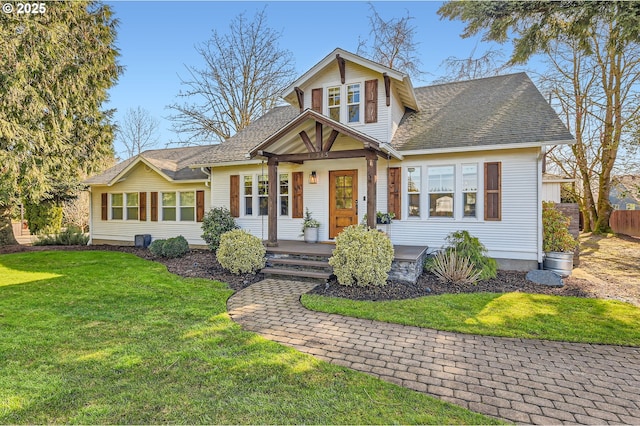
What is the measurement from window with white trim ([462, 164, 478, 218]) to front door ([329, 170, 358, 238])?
10.2ft

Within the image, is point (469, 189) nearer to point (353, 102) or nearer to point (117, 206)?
point (353, 102)

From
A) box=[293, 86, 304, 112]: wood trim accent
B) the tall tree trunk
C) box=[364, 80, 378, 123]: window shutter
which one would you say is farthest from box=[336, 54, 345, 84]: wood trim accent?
the tall tree trunk

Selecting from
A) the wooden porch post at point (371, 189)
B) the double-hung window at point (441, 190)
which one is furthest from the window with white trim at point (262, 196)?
the double-hung window at point (441, 190)

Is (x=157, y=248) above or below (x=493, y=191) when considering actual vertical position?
→ below

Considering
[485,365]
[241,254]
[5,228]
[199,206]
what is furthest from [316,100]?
[5,228]

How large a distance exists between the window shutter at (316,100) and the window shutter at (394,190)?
10.8 feet

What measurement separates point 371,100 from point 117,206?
483 inches

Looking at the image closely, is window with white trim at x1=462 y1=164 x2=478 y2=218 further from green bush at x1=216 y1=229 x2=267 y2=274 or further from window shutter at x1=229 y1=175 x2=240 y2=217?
window shutter at x1=229 y1=175 x2=240 y2=217

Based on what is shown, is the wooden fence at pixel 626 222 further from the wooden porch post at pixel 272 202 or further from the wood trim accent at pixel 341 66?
the wooden porch post at pixel 272 202

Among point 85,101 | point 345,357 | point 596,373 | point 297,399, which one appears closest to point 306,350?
point 345,357

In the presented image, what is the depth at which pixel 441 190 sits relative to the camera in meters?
9.27

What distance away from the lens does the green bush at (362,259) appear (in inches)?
269

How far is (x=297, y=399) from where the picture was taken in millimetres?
2988

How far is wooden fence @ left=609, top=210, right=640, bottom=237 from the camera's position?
1700 centimetres
